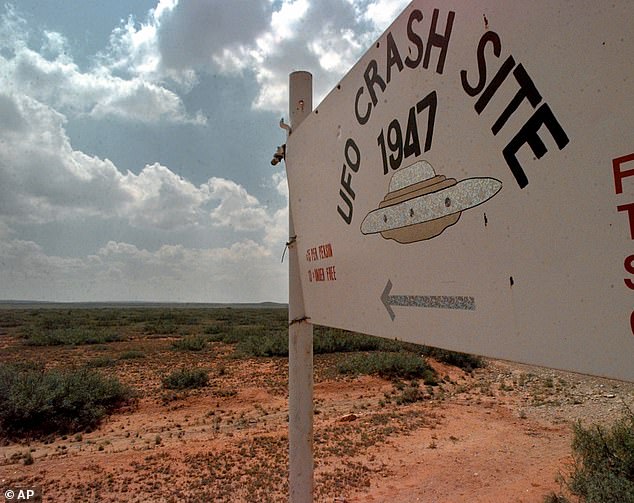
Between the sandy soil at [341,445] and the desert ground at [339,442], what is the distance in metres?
0.03

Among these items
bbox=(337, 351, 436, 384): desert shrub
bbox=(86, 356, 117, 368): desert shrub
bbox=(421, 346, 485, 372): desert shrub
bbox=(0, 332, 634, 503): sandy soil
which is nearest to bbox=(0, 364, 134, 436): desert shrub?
bbox=(0, 332, 634, 503): sandy soil

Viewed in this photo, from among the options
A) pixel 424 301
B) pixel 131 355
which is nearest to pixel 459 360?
pixel 131 355

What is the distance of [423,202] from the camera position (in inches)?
51.3

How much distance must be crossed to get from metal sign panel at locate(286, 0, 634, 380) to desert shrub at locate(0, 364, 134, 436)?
936 cm

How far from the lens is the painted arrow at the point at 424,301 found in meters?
1.13

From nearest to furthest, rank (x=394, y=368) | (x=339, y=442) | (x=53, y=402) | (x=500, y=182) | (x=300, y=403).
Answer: (x=500, y=182)
(x=300, y=403)
(x=339, y=442)
(x=53, y=402)
(x=394, y=368)

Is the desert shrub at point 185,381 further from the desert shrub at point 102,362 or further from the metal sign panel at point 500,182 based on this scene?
the metal sign panel at point 500,182

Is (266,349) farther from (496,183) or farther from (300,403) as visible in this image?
(496,183)

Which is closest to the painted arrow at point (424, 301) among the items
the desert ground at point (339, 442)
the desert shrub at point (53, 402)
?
the desert ground at point (339, 442)

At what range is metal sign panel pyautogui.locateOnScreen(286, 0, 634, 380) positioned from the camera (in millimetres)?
795

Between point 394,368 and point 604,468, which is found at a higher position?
point 604,468

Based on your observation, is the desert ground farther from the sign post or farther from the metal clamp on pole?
the sign post

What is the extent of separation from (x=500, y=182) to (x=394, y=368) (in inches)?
491

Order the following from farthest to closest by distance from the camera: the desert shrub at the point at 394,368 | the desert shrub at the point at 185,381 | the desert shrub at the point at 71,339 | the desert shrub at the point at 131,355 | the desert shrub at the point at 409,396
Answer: the desert shrub at the point at 71,339 < the desert shrub at the point at 131,355 < the desert shrub at the point at 394,368 < the desert shrub at the point at 185,381 < the desert shrub at the point at 409,396
